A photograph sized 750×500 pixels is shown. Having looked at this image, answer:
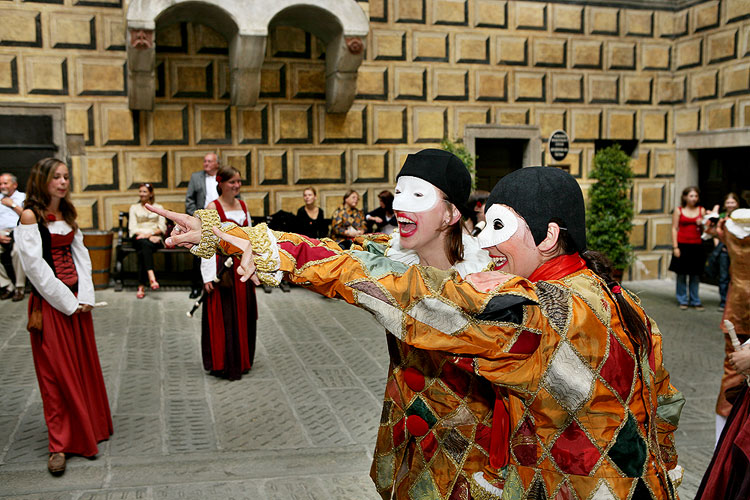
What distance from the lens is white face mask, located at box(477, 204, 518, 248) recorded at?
2.04 m

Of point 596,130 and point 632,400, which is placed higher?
point 596,130

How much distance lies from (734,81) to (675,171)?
1967 millimetres

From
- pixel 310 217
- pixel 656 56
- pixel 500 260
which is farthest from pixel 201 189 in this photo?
pixel 656 56

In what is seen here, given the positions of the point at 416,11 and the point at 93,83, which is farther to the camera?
the point at 416,11

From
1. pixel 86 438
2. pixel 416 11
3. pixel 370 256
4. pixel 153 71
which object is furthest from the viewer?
pixel 416 11

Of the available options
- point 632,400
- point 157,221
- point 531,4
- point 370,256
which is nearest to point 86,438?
point 370,256

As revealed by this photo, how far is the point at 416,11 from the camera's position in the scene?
12.0 meters

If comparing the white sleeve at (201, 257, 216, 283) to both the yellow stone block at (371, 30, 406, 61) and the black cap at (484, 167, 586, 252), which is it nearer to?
the black cap at (484, 167, 586, 252)

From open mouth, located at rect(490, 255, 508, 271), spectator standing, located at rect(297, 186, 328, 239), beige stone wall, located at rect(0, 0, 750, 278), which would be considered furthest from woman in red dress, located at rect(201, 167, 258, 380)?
beige stone wall, located at rect(0, 0, 750, 278)

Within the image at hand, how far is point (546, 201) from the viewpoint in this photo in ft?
6.60

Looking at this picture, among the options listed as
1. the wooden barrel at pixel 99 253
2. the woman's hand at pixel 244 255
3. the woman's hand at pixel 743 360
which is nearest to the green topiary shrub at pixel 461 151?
the wooden barrel at pixel 99 253

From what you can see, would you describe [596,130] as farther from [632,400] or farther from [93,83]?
[632,400]

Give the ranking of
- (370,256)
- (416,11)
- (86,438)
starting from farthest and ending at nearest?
1. (416,11)
2. (86,438)
3. (370,256)

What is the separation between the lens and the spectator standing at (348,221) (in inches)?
419
